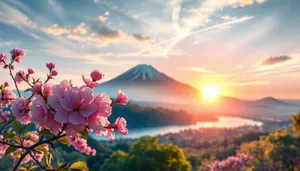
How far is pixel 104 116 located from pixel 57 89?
210mm

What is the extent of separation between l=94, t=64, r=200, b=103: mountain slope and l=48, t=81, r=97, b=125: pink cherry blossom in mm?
103892

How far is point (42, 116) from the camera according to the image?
929 mm

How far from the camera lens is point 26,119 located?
1281 millimetres

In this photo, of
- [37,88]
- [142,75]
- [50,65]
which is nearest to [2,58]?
[50,65]

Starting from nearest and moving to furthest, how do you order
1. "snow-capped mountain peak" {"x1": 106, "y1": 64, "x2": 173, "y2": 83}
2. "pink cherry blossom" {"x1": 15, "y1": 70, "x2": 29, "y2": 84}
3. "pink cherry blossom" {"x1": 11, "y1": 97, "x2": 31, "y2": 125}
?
"pink cherry blossom" {"x1": 11, "y1": 97, "x2": 31, "y2": 125}, "pink cherry blossom" {"x1": 15, "y1": 70, "x2": 29, "y2": 84}, "snow-capped mountain peak" {"x1": 106, "y1": 64, "x2": 173, "y2": 83}

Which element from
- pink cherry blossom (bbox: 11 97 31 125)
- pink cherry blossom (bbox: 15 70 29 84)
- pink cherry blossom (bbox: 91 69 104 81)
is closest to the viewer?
pink cherry blossom (bbox: 91 69 104 81)

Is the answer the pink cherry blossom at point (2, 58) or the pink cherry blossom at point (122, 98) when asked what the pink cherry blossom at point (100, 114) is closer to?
the pink cherry blossom at point (122, 98)

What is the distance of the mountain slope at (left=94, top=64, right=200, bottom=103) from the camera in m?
113

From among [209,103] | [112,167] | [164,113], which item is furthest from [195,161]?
[209,103]

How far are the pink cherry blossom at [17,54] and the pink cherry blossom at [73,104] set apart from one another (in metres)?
1.40

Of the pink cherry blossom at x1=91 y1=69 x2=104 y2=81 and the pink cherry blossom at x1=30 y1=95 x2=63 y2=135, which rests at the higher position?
the pink cherry blossom at x1=91 y1=69 x2=104 y2=81

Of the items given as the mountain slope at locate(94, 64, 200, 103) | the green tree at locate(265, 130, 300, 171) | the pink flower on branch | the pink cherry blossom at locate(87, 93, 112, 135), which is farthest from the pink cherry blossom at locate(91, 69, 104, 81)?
the mountain slope at locate(94, 64, 200, 103)

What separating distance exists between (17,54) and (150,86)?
128212 millimetres

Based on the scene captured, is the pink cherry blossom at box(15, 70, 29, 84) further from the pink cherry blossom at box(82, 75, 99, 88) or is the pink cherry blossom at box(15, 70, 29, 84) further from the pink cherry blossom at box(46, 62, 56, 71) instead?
the pink cherry blossom at box(82, 75, 99, 88)
